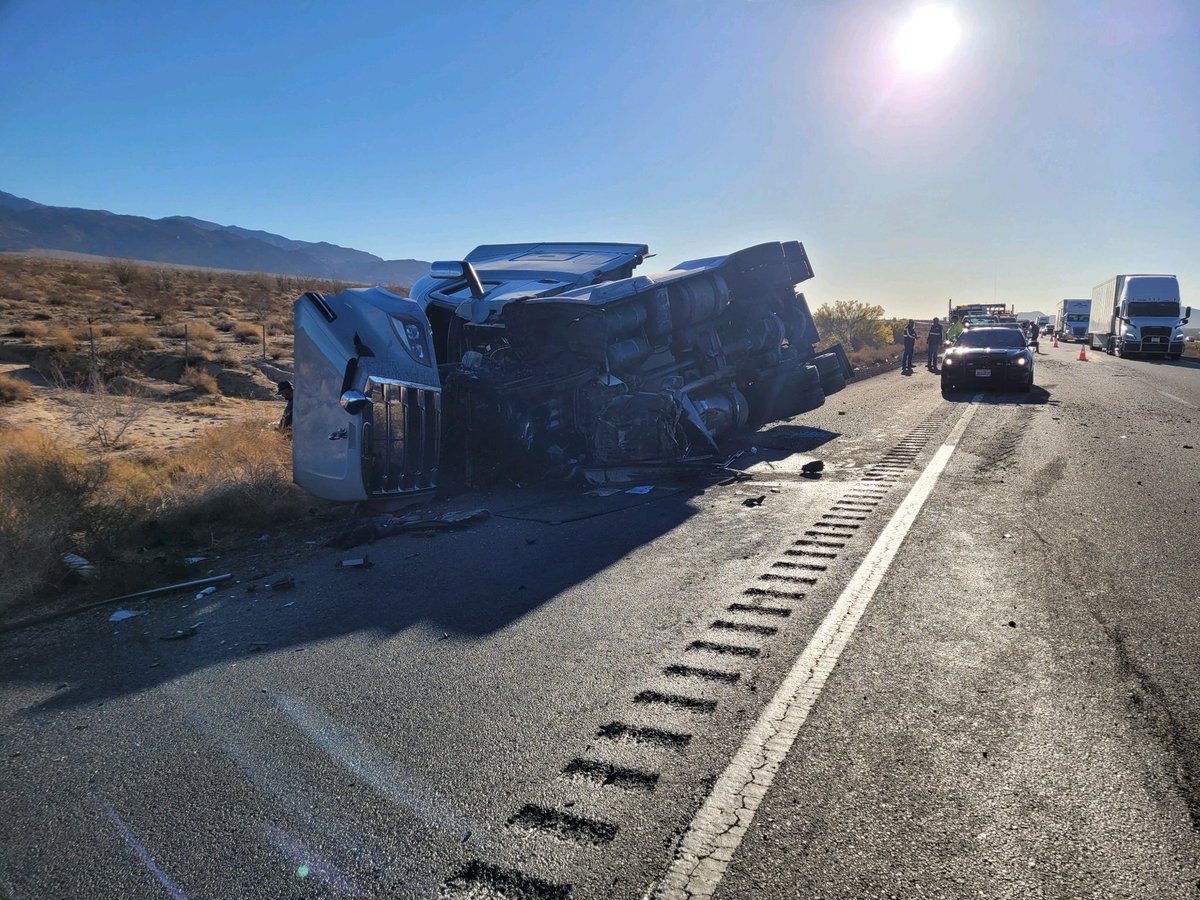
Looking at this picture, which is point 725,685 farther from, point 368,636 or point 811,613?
point 368,636

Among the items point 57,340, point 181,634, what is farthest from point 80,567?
point 57,340

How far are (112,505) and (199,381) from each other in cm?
1254

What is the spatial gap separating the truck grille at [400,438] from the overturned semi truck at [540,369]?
2 cm

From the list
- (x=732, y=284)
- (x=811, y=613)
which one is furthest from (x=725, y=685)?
(x=732, y=284)

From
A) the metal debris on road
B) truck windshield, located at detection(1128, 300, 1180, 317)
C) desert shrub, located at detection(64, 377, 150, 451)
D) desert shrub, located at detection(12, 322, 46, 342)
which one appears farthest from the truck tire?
truck windshield, located at detection(1128, 300, 1180, 317)

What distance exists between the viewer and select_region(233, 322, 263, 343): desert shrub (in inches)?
1013

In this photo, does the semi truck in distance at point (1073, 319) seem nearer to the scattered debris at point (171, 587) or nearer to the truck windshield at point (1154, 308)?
the truck windshield at point (1154, 308)

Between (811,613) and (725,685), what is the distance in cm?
110

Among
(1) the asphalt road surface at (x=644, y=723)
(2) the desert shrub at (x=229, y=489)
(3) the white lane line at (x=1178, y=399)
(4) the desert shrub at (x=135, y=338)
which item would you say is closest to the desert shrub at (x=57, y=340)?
(4) the desert shrub at (x=135, y=338)

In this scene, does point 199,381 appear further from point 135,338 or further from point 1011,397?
point 1011,397

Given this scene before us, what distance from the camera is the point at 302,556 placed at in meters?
6.69

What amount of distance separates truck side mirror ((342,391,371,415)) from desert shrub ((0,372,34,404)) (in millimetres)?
11264

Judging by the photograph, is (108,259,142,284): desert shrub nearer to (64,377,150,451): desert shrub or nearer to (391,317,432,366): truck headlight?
(64,377,150,451): desert shrub

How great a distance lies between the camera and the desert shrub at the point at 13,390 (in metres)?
14.4
